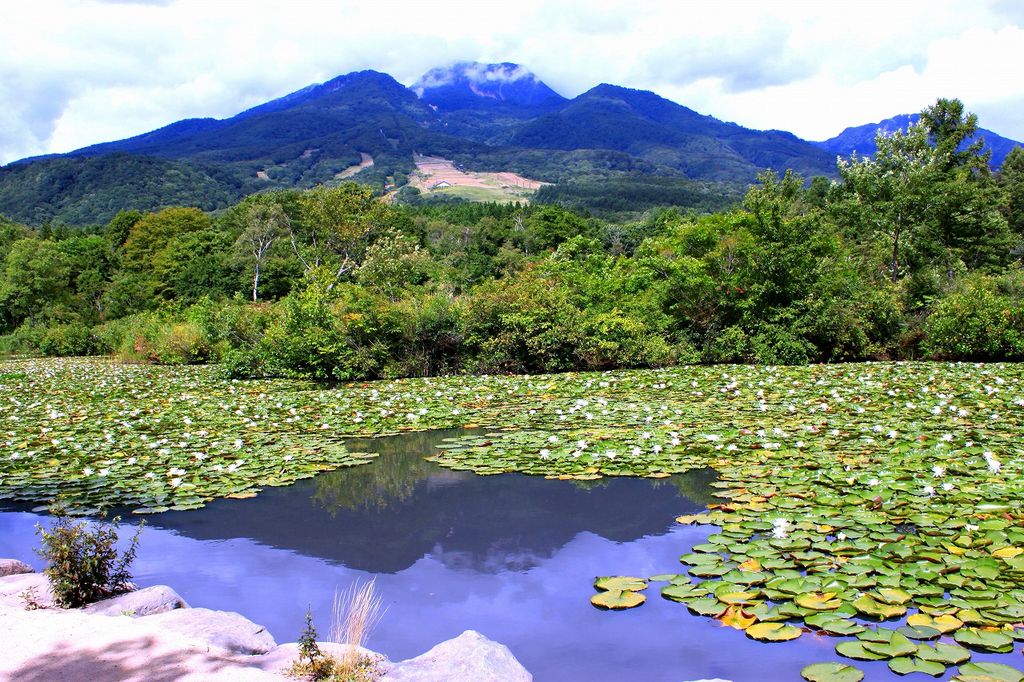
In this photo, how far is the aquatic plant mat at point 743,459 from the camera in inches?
156

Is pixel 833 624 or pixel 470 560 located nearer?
pixel 833 624

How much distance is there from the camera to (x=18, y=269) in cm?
3691

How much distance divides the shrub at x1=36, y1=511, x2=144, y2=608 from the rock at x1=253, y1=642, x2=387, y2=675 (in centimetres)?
145

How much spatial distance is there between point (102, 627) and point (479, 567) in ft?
8.06

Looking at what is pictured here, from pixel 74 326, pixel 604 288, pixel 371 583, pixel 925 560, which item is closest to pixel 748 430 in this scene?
pixel 925 560

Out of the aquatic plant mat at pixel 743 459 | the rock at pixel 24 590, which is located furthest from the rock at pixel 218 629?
the aquatic plant mat at pixel 743 459

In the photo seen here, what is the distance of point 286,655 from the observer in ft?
11.8

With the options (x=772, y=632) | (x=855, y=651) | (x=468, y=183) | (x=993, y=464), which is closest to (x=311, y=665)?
(x=772, y=632)

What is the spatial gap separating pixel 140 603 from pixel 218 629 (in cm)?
76

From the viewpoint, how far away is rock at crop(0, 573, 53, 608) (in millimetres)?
4133

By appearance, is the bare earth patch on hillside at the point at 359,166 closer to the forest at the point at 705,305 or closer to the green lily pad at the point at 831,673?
the forest at the point at 705,305

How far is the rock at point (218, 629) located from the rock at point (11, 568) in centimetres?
163

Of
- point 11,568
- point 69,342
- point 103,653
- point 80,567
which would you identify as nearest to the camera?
point 103,653

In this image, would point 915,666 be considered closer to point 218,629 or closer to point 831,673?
point 831,673
